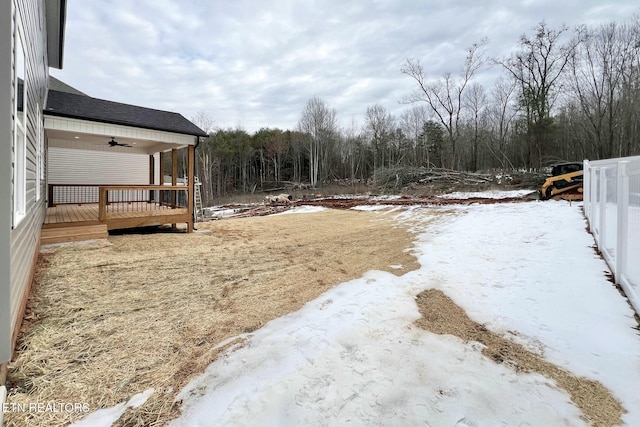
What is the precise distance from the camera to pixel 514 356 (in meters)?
2.60

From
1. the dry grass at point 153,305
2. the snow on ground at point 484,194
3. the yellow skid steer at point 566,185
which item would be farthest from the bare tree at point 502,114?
the dry grass at point 153,305

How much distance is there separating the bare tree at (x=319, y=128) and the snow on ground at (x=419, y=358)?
103ft

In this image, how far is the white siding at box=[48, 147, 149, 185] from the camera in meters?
11.5

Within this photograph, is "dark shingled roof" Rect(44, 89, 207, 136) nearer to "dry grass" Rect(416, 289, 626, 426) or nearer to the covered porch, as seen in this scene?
the covered porch

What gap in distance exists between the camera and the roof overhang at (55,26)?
6113 millimetres

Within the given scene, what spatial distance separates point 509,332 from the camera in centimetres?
302

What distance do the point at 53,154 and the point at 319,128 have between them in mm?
26929

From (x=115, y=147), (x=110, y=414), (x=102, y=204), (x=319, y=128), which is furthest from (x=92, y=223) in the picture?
(x=319, y=128)

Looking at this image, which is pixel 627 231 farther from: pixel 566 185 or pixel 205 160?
pixel 205 160

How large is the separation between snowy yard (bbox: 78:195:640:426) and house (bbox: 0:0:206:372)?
5.80 ft

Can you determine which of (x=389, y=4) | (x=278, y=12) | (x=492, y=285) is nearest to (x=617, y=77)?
(x=389, y=4)

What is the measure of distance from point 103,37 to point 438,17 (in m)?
12.7

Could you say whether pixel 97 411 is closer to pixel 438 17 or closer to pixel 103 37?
pixel 438 17

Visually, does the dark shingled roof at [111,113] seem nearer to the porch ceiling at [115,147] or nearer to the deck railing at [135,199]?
the porch ceiling at [115,147]
